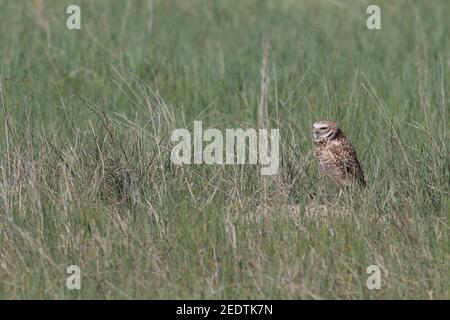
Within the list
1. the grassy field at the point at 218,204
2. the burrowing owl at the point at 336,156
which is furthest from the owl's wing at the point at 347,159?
the grassy field at the point at 218,204

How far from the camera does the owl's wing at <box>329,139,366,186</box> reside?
7.50 metres

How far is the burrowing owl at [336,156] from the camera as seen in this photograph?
7496mm

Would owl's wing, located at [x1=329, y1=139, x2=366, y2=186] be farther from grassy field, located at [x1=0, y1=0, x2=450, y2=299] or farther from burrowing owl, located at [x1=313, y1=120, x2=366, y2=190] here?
grassy field, located at [x1=0, y1=0, x2=450, y2=299]

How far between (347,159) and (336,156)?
0.07 meters

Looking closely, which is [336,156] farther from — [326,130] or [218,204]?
[218,204]

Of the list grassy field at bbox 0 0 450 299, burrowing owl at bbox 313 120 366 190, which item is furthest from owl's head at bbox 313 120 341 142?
grassy field at bbox 0 0 450 299

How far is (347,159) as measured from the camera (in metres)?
7.54

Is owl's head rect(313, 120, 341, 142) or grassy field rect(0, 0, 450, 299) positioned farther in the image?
owl's head rect(313, 120, 341, 142)

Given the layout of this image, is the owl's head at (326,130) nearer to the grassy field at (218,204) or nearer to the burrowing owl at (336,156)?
the burrowing owl at (336,156)

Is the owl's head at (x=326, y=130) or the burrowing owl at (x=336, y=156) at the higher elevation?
the owl's head at (x=326, y=130)

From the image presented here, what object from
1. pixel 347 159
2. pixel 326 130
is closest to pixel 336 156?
pixel 347 159

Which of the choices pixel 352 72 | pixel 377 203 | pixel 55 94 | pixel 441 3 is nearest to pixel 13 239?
pixel 377 203

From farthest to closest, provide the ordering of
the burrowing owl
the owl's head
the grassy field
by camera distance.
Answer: the owl's head < the burrowing owl < the grassy field

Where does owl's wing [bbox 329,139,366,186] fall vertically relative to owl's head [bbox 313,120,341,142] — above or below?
below
